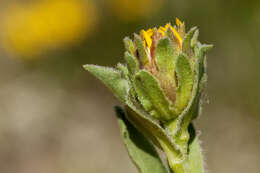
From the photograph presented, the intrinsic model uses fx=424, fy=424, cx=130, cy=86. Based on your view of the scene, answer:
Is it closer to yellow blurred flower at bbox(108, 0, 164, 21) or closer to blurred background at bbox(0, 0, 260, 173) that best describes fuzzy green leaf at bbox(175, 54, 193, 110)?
blurred background at bbox(0, 0, 260, 173)

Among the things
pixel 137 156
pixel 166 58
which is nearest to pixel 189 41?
pixel 166 58

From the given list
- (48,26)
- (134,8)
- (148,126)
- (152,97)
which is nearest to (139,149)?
(148,126)

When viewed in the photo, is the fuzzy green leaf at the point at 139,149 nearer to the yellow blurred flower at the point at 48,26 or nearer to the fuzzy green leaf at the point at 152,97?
the fuzzy green leaf at the point at 152,97

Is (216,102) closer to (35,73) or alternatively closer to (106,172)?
(106,172)

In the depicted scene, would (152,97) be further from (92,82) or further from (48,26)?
(48,26)

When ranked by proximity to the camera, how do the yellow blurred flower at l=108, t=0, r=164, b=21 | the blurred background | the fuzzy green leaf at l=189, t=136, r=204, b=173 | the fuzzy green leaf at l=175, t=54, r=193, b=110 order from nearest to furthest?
the fuzzy green leaf at l=175, t=54, r=193, b=110 → the fuzzy green leaf at l=189, t=136, r=204, b=173 → the blurred background → the yellow blurred flower at l=108, t=0, r=164, b=21

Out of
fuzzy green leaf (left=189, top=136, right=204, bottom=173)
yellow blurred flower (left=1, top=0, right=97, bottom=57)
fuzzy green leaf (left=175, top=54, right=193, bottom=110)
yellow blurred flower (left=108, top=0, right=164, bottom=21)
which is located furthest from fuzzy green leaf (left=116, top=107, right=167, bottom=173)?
yellow blurred flower (left=1, top=0, right=97, bottom=57)

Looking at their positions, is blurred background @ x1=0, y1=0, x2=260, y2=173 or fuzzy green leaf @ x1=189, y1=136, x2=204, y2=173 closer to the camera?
fuzzy green leaf @ x1=189, y1=136, x2=204, y2=173
